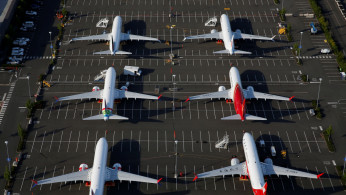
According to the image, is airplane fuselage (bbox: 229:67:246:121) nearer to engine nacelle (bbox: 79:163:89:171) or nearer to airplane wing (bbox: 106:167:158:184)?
airplane wing (bbox: 106:167:158:184)

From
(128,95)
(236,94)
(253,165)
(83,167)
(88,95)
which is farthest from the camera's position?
(128,95)

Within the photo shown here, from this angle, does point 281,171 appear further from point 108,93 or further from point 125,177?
point 108,93

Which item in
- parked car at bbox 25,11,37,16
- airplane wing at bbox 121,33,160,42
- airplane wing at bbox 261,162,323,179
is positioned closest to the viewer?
airplane wing at bbox 261,162,323,179

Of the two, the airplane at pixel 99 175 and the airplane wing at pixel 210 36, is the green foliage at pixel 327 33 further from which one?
the airplane at pixel 99 175

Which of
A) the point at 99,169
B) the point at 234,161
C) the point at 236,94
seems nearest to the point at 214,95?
the point at 236,94

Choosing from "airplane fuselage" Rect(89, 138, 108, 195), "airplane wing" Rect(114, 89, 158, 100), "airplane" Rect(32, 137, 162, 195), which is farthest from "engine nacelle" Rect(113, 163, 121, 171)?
"airplane wing" Rect(114, 89, 158, 100)

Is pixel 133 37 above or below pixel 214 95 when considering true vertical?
above

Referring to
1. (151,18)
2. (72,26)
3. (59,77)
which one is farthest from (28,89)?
(151,18)

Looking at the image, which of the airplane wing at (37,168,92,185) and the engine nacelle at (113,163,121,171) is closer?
the airplane wing at (37,168,92,185)
